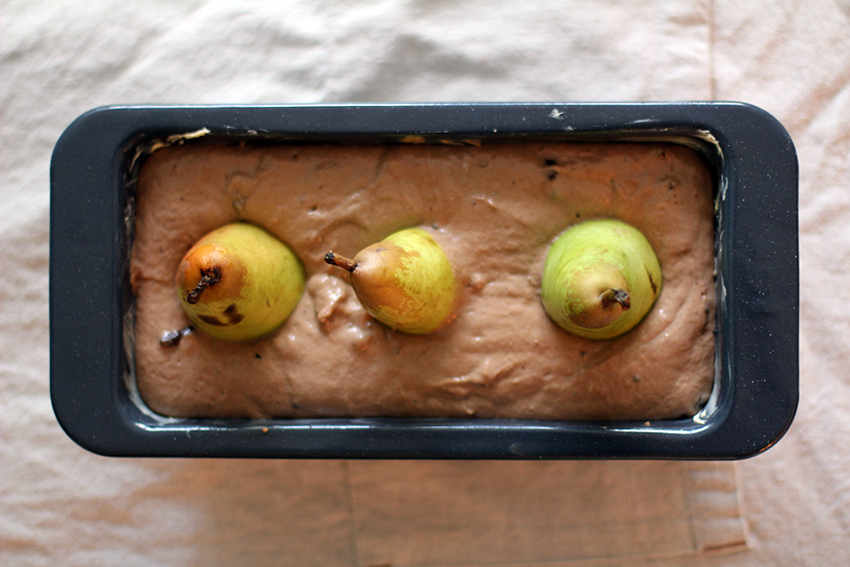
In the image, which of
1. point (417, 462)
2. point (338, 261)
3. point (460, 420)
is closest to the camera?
point (338, 261)

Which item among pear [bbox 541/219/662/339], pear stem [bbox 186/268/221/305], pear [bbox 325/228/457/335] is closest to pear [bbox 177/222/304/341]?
pear stem [bbox 186/268/221/305]

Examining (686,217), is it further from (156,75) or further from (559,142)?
(156,75)

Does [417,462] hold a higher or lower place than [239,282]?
lower

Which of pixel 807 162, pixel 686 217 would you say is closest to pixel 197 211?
pixel 686 217

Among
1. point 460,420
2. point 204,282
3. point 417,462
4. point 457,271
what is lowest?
point 417,462

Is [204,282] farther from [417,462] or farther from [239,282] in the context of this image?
[417,462]

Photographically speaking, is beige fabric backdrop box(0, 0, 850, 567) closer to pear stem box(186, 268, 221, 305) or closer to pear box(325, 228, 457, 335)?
pear box(325, 228, 457, 335)

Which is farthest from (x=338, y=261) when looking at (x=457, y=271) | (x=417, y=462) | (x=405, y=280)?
(x=417, y=462)
